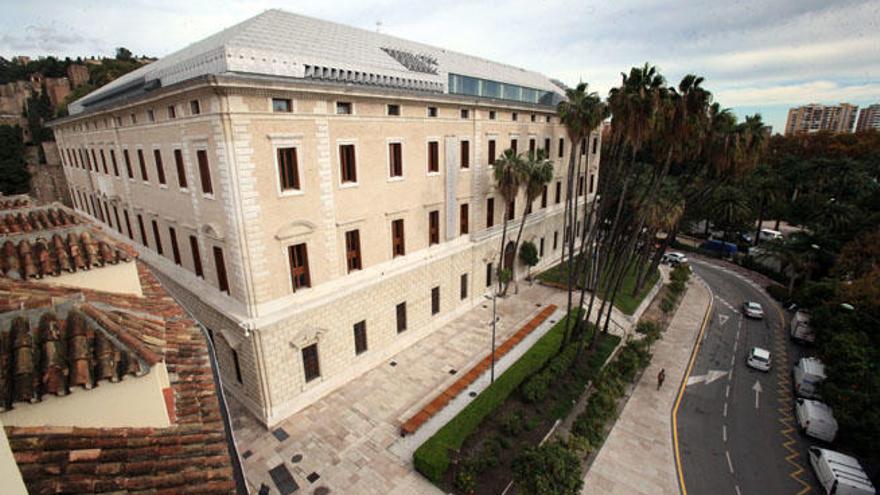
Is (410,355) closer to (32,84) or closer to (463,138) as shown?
(463,138)

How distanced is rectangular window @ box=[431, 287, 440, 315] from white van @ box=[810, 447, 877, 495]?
20.6m

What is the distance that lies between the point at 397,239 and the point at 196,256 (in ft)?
34.7

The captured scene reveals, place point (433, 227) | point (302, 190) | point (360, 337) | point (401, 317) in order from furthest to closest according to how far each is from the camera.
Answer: point (433, 227) < point (401, 317) < point (360, 337) < point (302, 190)

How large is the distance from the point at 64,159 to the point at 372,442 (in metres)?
44.1

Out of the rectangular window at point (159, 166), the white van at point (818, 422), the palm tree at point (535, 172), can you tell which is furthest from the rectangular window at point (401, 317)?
the white van at point (818, 422)

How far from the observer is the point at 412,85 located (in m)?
23.4

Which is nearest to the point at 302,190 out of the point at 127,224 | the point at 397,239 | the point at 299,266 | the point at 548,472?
the point at 299,266

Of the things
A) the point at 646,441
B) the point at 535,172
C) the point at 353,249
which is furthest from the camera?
the point at 535,172

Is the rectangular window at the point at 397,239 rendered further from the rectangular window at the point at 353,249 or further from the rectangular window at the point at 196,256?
the rectangular window at the point at 196,256

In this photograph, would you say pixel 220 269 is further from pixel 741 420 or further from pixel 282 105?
pixel 741 420

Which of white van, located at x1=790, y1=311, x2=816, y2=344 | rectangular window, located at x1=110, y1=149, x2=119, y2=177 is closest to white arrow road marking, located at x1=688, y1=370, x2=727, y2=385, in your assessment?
white van, located at x1=790, y1=311, x2=816, y2=344

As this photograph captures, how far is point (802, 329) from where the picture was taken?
28.9m

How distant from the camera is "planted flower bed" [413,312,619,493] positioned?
52.4ft

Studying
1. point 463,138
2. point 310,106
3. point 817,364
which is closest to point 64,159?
point 310,106
